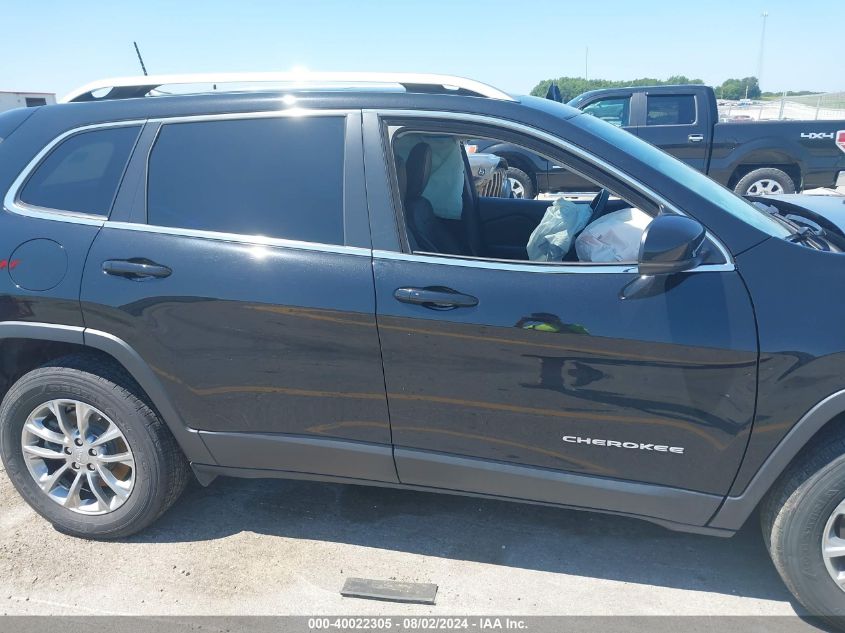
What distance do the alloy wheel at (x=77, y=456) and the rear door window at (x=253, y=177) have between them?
0.94m

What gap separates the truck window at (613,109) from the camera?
10039 millimetres

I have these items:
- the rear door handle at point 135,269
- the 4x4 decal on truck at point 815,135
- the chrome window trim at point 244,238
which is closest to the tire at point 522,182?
the 4x4 decal on truck at point 815,135

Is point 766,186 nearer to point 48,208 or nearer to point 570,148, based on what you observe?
point 570,148

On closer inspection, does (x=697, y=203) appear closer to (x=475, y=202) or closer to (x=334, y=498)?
(x=475, y=202)

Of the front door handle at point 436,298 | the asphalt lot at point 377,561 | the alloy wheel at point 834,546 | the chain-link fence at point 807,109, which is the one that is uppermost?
the front door handle at point 436,298

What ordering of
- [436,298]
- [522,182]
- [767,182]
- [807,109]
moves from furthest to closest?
[807,109]
[522,182]
[767,182]
[436,298]

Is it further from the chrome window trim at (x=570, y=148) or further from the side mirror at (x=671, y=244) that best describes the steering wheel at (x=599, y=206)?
the side mirror at (x=671, y=244)

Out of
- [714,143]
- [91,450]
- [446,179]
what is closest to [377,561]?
[91,450]

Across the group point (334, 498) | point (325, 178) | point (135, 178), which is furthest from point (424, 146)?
point (334, 498)

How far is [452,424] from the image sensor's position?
2.64 m

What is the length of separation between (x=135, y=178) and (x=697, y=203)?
219 cm

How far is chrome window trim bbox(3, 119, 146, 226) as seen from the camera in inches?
115

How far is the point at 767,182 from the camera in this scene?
952 centimetres

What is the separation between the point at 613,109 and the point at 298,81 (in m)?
8.21
